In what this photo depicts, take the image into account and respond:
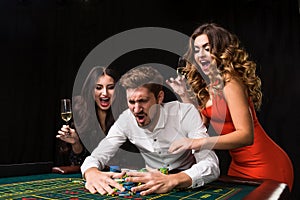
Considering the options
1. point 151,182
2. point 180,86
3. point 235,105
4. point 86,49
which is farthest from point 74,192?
point 86,49

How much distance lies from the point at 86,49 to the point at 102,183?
115 inches

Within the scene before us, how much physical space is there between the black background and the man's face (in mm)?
1725

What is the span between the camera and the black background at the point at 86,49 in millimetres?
3543

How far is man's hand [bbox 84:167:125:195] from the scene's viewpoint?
5.02 ft

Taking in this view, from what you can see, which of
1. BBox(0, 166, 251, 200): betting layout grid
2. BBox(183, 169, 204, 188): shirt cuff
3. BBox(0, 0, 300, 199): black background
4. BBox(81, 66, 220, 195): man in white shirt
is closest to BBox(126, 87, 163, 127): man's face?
BBox(81, 66, 220, 195): man in white shirt

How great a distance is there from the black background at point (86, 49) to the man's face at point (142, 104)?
67.9 inches

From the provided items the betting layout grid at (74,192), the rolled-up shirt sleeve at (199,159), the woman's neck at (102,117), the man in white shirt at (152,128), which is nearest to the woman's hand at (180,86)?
the man in white shirt at (152,128)

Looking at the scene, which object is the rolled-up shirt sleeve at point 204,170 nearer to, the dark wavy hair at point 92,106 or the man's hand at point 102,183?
the man's hand at point 102,183

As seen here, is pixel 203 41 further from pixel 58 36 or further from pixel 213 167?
pixel 58 36

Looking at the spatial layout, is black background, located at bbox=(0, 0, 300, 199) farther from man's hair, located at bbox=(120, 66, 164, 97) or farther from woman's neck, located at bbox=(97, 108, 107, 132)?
man's hair, located at bbox=(120, 66, 164, 97)

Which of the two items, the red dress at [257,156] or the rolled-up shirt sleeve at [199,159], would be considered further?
the red dress at [257,156]

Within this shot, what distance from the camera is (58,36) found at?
4.05 meters

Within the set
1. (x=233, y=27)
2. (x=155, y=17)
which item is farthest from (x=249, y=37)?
(x=155, y=17)

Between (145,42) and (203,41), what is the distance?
169 centimetres
